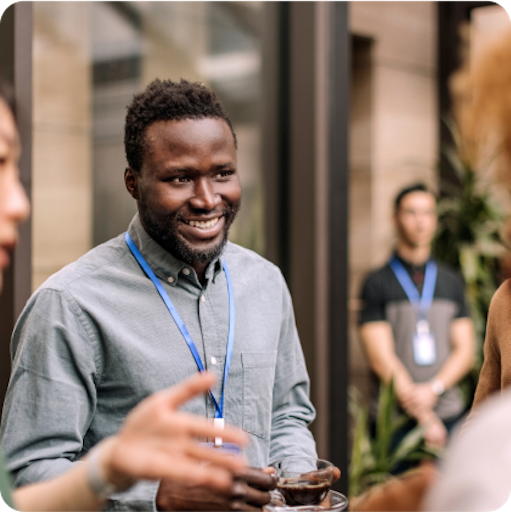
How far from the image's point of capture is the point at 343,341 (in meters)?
3.06

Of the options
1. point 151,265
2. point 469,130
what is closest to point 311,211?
point 151,265

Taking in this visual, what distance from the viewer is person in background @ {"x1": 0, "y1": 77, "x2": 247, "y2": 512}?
0.78 meters

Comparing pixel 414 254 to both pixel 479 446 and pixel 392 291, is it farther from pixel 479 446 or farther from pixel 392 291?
pixel 479 446

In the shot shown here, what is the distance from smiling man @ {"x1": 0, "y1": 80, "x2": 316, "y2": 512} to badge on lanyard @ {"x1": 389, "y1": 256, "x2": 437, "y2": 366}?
6.35ft

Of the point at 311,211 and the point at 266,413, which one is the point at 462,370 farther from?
the point at 266,413

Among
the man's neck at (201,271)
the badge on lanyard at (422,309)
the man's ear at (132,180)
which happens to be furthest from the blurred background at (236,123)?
the badge on lanyard at (422,309)

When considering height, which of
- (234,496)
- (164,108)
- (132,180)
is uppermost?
(164,108)

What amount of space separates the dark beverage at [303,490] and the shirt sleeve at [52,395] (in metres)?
0.25

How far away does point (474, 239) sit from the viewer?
429cm

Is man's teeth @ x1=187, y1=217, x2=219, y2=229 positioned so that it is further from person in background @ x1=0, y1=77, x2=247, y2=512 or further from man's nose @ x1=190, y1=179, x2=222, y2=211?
person in background @ x1=0, y1=77, x2=247, y2=512

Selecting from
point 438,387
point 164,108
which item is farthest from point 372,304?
point 164,108

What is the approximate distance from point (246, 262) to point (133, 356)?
1.57ft

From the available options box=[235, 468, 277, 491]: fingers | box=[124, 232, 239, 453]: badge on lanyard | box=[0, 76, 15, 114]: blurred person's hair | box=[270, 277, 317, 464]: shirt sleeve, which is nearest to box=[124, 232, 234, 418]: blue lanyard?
box=[124, 232, 239, 453]: badge on lanyard

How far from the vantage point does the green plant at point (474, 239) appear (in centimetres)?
412
